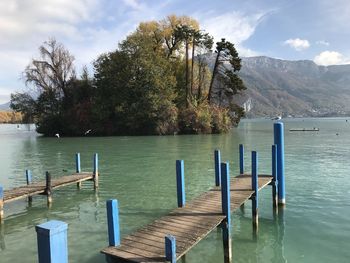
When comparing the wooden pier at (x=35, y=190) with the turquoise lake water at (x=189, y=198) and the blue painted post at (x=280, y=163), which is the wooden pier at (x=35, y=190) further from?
the blue painted post at (x=280, y=163)

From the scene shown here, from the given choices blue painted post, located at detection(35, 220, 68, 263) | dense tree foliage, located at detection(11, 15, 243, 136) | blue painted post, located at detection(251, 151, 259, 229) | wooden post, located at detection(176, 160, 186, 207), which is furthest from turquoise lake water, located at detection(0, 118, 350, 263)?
dense tree foliage, located at detection(11, 15, 243, 136)

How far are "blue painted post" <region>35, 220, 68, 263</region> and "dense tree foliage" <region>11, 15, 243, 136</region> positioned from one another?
56.8m

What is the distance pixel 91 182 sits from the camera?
21.1 metres

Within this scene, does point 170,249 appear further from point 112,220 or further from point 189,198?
point 189,198

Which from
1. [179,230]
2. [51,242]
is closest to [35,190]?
[179,230]

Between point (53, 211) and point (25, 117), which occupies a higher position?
point (25, 117)

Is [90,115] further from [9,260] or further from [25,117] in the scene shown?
[9,260]

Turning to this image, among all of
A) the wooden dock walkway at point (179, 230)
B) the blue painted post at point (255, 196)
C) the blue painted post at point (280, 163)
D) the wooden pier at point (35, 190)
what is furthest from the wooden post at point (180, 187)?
the wooden pier at point (35, 190)

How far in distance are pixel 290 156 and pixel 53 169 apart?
20139 millimetres

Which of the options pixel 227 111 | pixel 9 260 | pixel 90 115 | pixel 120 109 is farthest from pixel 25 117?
pixel 9 260

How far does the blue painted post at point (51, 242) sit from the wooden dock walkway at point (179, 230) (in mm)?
3029

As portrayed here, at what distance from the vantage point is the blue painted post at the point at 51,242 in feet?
15.3

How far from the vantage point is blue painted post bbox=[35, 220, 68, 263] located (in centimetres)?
466

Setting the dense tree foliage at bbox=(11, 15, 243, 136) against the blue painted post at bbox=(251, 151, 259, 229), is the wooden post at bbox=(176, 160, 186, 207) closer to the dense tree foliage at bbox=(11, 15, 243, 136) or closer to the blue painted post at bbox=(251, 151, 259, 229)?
the blue painted post at bbox=(251, 151, 259, 229)
